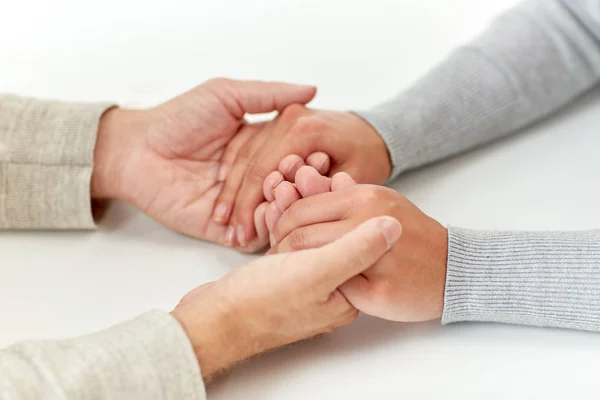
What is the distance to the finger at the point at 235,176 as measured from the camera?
0.86 meters

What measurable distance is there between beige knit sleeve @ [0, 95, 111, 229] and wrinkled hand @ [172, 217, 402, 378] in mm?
275

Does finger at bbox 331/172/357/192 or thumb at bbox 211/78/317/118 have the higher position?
thumb at bbox 211/78/317/118

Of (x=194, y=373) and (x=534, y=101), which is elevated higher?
(x=534, y=101)

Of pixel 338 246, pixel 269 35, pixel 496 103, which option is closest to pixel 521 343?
pixel 338 246

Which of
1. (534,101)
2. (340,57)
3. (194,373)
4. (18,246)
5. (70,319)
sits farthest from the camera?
(340,57)

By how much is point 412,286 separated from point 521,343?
122 millimetres

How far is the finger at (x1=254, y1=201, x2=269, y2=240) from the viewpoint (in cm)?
83

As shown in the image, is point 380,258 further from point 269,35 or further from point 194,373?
point 269,35

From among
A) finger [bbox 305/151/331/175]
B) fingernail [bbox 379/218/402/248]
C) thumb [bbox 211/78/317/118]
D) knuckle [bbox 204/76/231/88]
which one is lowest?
finger [bbox 305/151/331/175]

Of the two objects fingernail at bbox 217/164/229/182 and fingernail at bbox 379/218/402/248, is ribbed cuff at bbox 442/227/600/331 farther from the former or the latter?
fingernail at bbox 217/164/229/182

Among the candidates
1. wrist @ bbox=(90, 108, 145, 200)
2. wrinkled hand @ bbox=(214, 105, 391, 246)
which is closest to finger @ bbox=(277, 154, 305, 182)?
wrinkled hand @ bbox=(214, 105, 391, 246)

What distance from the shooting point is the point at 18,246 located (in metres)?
0.85

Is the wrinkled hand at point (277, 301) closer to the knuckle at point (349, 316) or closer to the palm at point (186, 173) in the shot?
the knuckle at point (349, 316)

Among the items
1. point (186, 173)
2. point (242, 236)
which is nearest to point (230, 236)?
point (242, 236)
